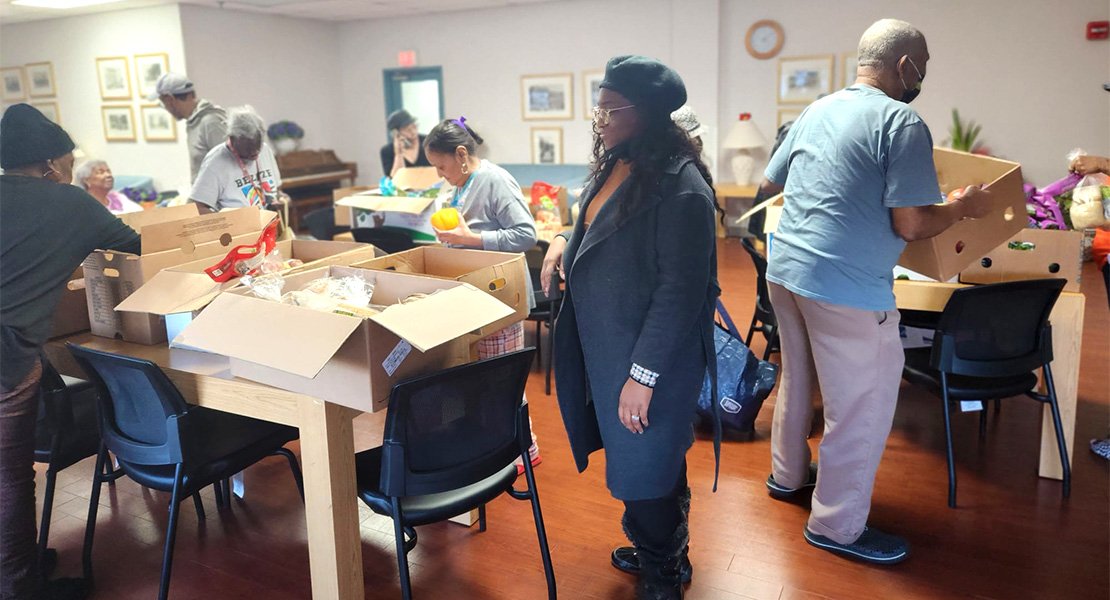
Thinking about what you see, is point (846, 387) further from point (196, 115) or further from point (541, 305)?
point (196, 115)

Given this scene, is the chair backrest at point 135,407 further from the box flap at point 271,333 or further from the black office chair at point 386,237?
the black office chair at point 386,237

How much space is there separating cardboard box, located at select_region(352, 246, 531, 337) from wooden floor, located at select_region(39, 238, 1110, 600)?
0.78m

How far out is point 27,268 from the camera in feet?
6.66

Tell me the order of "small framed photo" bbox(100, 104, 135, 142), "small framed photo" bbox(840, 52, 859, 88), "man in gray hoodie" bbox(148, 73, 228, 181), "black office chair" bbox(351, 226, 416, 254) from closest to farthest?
"black office chair" bbox(351, 226, 416, 254) → "man in gray hoodie" bbox(148, 73, 228, 181) → "small framed photo" bbox(840, 52, 859, 88) → "small framed photo" bbox(100, 104, 135, 142)

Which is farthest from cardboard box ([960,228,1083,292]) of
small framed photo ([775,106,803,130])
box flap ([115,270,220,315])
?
small framed photo ([775,106,803,130])

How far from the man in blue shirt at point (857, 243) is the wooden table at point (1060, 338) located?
575mm

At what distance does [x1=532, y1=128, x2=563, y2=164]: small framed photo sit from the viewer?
9.13m

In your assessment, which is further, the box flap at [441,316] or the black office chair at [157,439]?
the black office chair at [157,439]

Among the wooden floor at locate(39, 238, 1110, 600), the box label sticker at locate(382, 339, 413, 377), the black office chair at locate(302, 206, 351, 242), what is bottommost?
the wooden floor at locate(39, 238, 1110, 600)

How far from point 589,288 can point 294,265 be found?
1.15 metres

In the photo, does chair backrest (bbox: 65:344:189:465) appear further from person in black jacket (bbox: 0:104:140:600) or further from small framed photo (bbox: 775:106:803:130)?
small framed photo (bbox: 775:106:803:130)

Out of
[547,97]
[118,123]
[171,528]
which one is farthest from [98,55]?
[171,528]

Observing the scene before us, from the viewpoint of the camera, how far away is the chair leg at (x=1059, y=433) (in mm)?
2734

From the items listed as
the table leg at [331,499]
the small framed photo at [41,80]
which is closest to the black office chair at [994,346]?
the table leg at [331,499]
